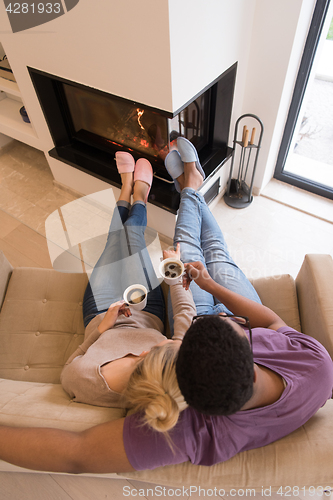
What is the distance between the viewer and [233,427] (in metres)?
0.73

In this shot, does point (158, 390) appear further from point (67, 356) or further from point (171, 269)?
point (67, 356)

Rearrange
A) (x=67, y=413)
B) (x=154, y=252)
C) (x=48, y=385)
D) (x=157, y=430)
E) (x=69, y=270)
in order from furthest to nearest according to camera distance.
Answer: (x=154, y=252)
(x=69, y=270)
(x=48, y=385)
(x=67, y=413)
(x=157, y=430)

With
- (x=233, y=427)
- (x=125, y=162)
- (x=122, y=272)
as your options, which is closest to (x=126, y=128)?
(x=125, y=162)

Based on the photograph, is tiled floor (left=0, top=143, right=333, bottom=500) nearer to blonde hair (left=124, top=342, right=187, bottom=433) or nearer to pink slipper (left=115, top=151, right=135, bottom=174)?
pink slipper (left=115, top=151, right=135, bottom=174)

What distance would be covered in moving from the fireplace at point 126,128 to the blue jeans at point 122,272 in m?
0.38

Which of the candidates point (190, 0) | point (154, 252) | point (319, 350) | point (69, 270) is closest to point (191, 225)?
point (154, 252)

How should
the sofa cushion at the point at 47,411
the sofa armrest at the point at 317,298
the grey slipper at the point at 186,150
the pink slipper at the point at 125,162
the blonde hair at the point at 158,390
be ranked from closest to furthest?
the blonde hair at the point at 158,390, the sofa cushion at the point at 47,411, the sofa armrest at the point at 317,298, the grey slipper at the point at 186,150, the pink slipper at the point at 125,162

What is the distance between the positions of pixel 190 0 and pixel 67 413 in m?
1.41

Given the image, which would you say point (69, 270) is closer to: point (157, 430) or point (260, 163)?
point (157, 430)

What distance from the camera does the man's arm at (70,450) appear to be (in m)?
0.71

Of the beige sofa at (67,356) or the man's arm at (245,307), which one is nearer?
the beige sofa at (67,356)

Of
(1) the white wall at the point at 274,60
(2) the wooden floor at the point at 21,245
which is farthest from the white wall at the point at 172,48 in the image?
(2) the wooden floor at the point at 21,245

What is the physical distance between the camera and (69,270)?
133 cm

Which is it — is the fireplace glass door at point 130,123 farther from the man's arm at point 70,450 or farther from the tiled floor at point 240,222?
the man's arm at point 70,450
